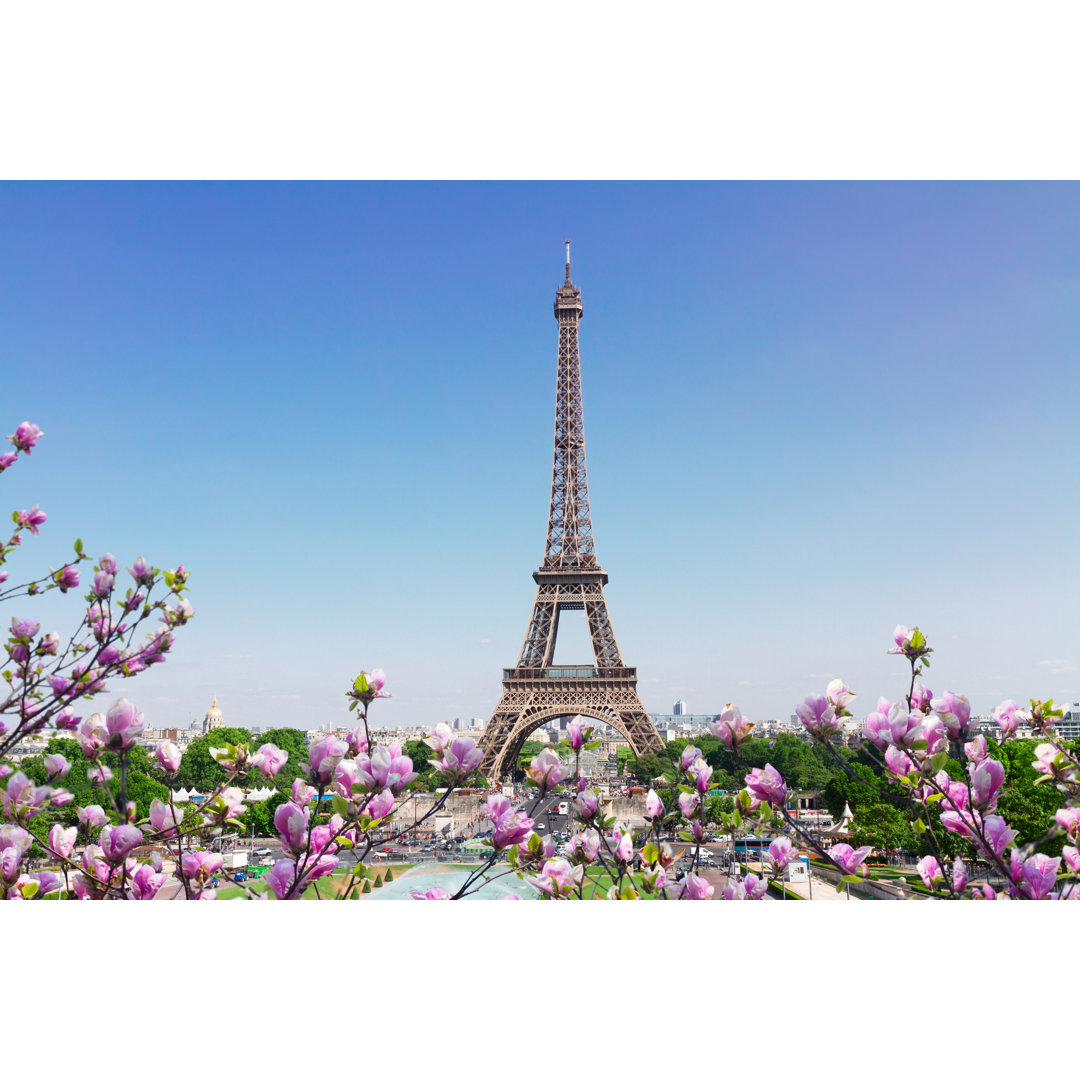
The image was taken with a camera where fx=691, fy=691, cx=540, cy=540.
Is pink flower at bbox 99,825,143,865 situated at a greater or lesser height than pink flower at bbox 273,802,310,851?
lesser

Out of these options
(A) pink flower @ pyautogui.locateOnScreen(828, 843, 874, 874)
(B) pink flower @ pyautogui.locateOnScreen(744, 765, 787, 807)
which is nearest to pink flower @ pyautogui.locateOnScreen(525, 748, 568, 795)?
(B) pink flower @ pyautogui.locateOnScreen(744, 765, 787, 807)

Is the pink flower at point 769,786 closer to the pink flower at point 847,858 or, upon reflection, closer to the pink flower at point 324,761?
the pink flower at point 847,858

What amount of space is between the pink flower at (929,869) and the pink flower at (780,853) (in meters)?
0.57

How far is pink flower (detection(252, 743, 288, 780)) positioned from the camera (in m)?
2.73

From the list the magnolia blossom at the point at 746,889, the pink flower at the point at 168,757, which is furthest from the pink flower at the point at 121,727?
the magnolia blossom at the point at 746,889

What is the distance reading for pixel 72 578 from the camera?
3750mm

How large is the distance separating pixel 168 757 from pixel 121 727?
27 centimetres

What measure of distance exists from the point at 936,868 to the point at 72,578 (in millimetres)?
4636

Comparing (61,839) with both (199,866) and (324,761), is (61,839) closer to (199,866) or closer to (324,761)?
(199,866)

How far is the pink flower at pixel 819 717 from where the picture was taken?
2908mm

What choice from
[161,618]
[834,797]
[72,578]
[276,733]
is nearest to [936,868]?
[161,618]

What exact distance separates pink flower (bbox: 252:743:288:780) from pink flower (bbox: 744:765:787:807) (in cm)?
195

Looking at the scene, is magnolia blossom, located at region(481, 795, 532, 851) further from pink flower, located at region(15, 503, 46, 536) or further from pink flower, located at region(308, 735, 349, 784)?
pink flower, located at region(15, 503, 46, 536)

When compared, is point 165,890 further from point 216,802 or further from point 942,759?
point 942,759
